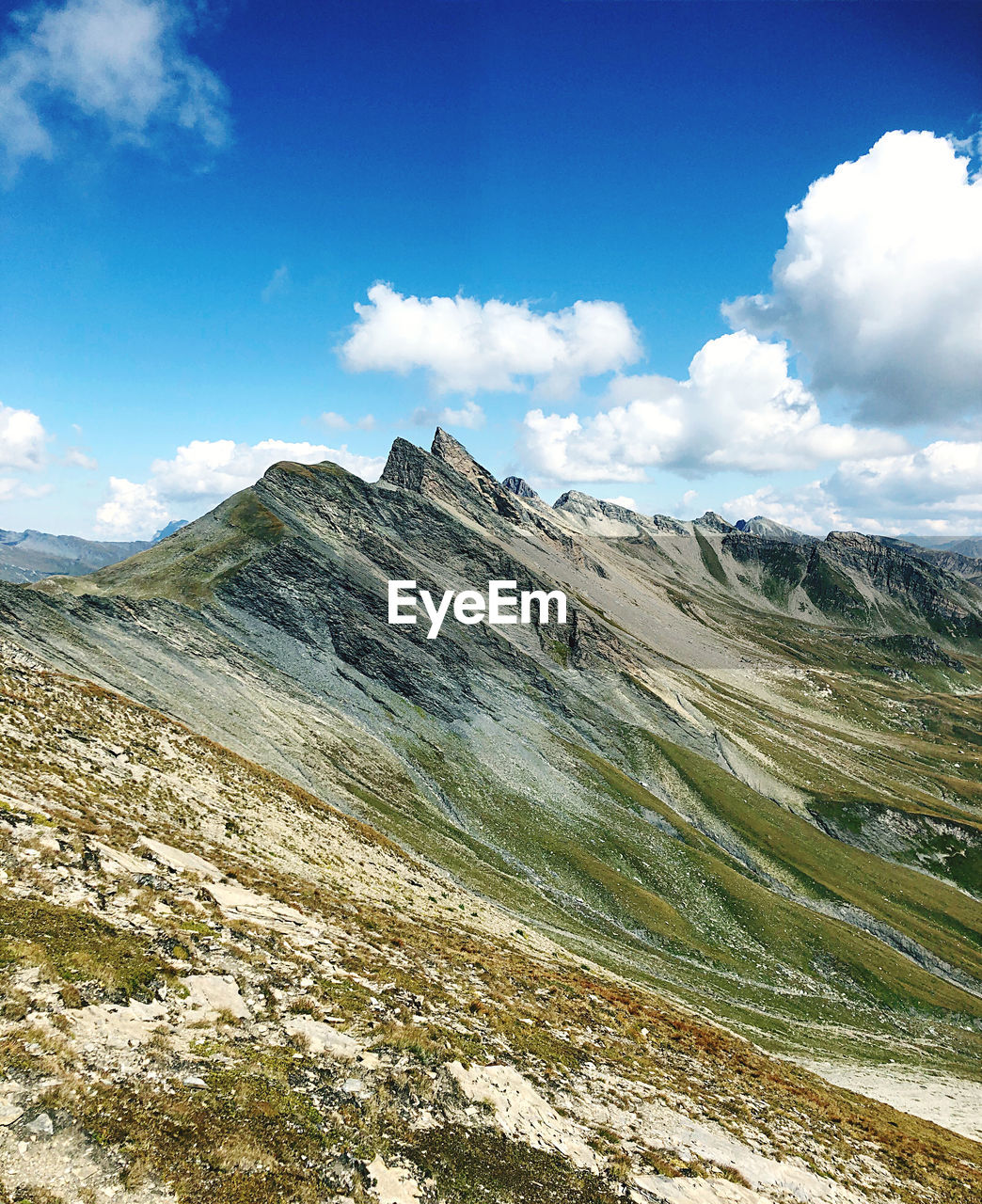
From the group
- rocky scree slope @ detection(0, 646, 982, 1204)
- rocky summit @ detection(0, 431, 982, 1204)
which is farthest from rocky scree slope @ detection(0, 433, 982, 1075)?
rocky scree slope @ detection(0, 646, 982, 1204)

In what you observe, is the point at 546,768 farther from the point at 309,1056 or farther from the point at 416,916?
the point at 309,1056

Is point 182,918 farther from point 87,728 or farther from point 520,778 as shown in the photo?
point 520,778

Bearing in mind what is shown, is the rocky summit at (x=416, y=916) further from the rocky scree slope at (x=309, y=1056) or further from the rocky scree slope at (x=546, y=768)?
the rocky scree slope at (x=546, y=768)

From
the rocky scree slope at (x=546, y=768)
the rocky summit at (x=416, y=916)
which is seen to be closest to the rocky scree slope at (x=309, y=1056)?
the rocky summit at (x=416, y=916)

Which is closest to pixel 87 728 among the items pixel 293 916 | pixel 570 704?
pixel 293 916

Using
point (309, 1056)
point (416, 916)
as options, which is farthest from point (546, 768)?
point (309, 1056)

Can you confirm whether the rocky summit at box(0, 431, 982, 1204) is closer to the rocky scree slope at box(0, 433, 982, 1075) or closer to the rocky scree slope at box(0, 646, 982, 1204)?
the rocky scree slope at box(0, 646, 982, 1204)

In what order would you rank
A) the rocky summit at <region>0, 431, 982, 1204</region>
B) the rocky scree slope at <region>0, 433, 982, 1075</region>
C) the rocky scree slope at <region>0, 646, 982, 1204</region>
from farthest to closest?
1. the rocky scree slope at <region>0, 433, 982, 1075</region>
2. the rocky summit at <region>0, 431, 982, 1204</region>
3. the rocky scree slope at <region>0, 646, 982, 1204</region>

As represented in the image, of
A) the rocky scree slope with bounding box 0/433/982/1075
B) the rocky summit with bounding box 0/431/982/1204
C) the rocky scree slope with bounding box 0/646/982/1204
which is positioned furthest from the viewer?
the rocky scree slope with bounding box 0/433/982/1075
